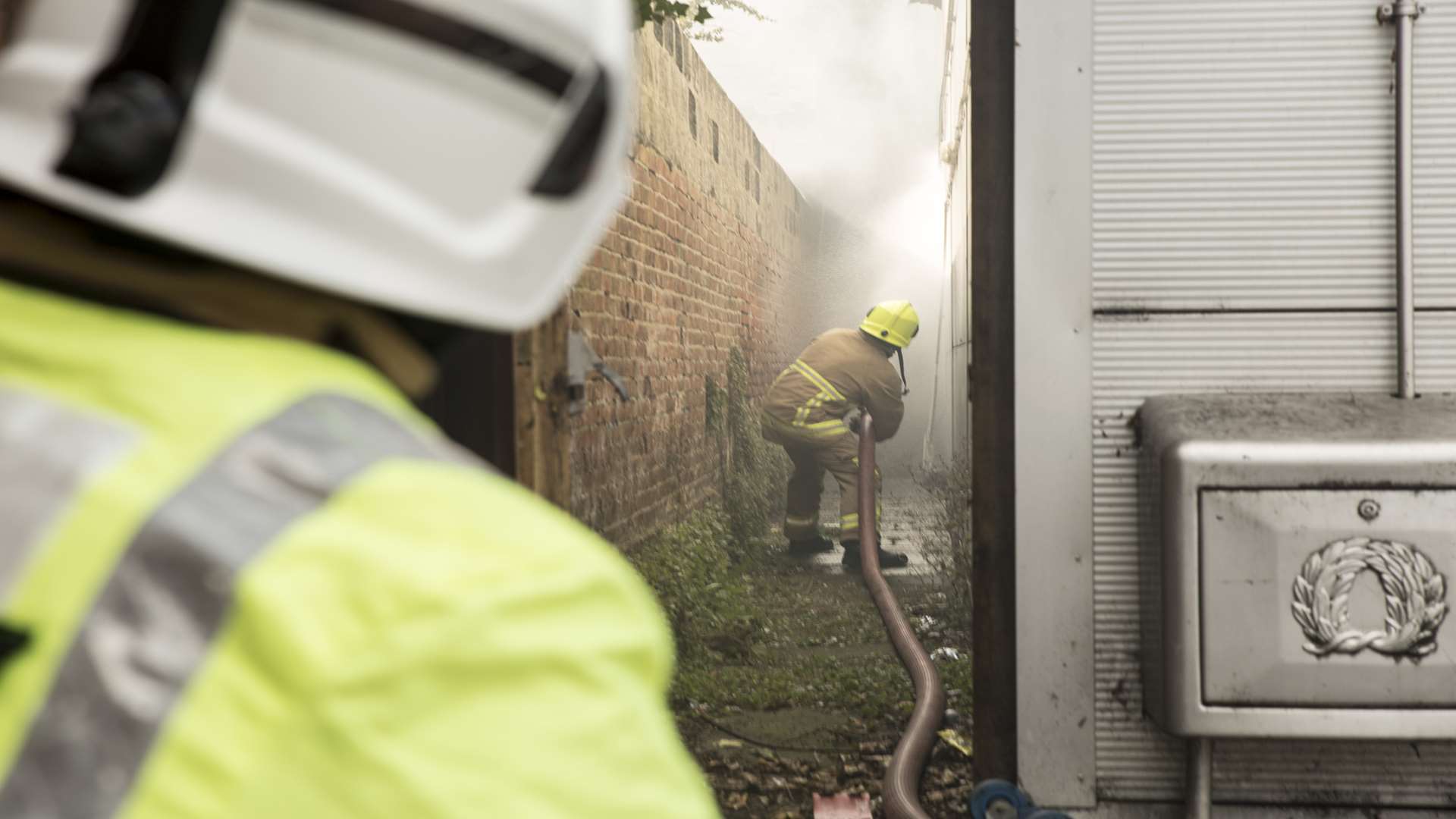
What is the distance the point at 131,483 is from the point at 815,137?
15.4 metres

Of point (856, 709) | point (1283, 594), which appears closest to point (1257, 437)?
point (1283, 594)

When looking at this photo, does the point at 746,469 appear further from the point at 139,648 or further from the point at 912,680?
the point at 139,648

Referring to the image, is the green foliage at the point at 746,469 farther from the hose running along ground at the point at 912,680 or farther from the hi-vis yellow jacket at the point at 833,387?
the hose running along ground at the point at 912,680

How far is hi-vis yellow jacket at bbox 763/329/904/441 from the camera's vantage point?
8039 mm

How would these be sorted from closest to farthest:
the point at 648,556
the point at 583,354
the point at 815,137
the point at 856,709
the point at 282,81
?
the point at 282,81, the point at 583,354, the point at 856,709, the point at 648,556, the point at 815,137

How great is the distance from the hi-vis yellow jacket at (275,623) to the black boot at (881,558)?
289 inches

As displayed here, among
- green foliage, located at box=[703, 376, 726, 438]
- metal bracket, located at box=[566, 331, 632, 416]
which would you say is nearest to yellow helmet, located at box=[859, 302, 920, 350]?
green foliage, located at box=[703, 376, 726, 438]

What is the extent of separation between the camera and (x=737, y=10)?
1391cm

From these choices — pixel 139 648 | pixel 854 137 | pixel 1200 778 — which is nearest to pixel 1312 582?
pixel 1200 778

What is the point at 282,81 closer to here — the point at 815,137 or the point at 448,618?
the point at 448,618

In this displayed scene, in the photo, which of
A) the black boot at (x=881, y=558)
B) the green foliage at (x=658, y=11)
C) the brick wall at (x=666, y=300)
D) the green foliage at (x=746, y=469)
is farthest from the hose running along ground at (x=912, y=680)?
the green foliage at (x=658, y=11)

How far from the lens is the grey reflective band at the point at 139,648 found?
46 centimetres

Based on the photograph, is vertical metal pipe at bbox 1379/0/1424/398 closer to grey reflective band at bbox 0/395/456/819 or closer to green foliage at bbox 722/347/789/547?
grey reflective band at bbox 0/395/456/819

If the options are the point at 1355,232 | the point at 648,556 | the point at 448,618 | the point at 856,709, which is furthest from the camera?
the point at 648,556
